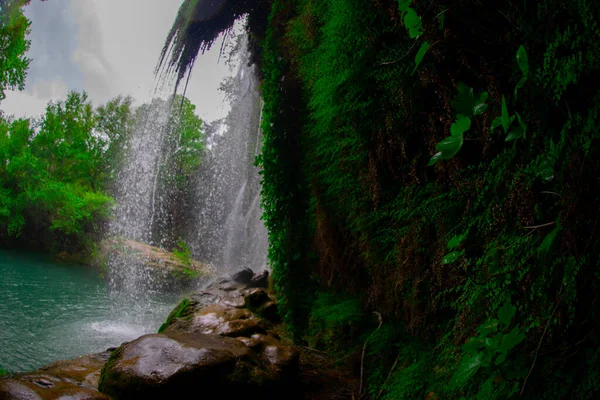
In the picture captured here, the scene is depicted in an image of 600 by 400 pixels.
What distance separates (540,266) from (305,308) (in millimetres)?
3255

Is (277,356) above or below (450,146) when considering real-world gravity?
below

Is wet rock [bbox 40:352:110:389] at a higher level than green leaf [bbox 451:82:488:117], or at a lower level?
lower

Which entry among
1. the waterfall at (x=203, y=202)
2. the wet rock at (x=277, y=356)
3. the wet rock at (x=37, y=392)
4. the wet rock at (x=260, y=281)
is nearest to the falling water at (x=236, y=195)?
the waterfall at (x=203, y=202)

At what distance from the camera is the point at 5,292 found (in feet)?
29.0

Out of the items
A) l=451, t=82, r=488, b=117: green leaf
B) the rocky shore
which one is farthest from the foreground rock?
l=451, t=82, r=488, b=117: green leaf

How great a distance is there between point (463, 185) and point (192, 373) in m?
2.34

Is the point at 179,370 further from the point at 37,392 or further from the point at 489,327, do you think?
the point at 489,327

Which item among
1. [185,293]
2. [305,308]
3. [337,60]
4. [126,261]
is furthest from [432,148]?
[126,261]

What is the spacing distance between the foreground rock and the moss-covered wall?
2214 mm

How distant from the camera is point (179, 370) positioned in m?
2.52

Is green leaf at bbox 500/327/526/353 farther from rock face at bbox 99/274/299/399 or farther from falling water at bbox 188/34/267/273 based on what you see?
falling water at bbox 188/34/267/273

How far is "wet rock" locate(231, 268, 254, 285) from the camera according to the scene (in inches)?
276

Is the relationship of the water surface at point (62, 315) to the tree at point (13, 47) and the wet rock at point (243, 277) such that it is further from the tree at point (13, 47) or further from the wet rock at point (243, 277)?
the tree at point (13, 47)

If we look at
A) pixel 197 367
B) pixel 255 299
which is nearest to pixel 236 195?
pixel 255 299
